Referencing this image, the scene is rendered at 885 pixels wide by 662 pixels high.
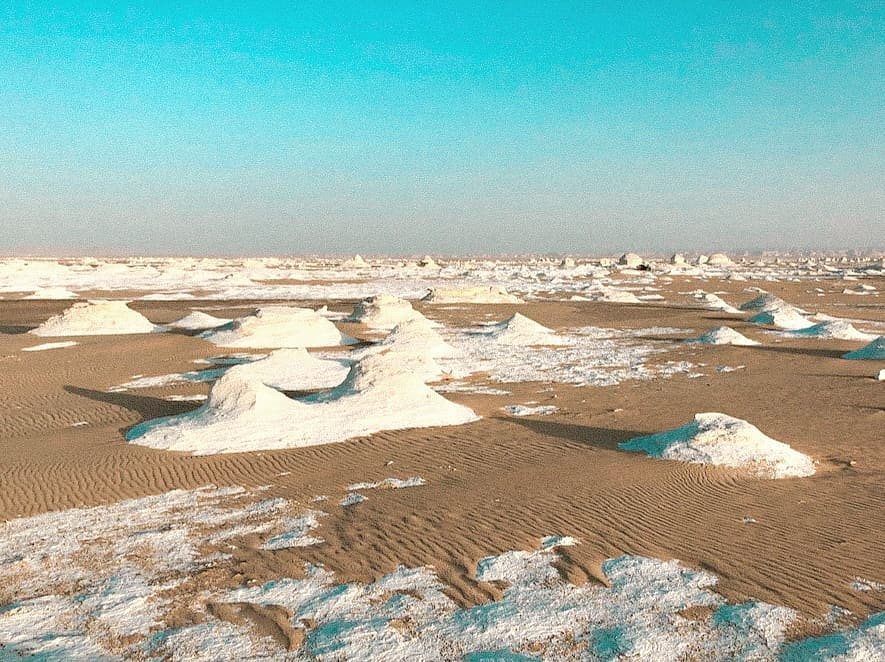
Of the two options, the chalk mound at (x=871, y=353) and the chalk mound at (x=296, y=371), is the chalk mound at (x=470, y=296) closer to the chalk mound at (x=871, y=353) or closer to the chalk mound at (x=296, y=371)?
the chalk mound at (x=296, y=371)

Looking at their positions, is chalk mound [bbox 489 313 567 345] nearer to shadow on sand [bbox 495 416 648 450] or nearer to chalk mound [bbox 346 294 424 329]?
chalk mound [bbox 346 294 424 329]

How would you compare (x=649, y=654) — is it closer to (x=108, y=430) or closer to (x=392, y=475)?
(x=392, y=475)

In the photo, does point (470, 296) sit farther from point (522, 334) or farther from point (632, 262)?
point (632, 262)

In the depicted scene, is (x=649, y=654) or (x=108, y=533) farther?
(x=108, y=533)

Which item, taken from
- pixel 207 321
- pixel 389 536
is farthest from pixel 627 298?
pixel 389 536

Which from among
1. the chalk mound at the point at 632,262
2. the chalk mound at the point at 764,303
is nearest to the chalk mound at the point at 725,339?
the chalk mound at the point at 764,303

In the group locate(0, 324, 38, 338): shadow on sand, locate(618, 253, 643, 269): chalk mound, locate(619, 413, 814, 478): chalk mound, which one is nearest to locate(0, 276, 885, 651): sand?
locate(619, 413, 814, 478): chalk mound
